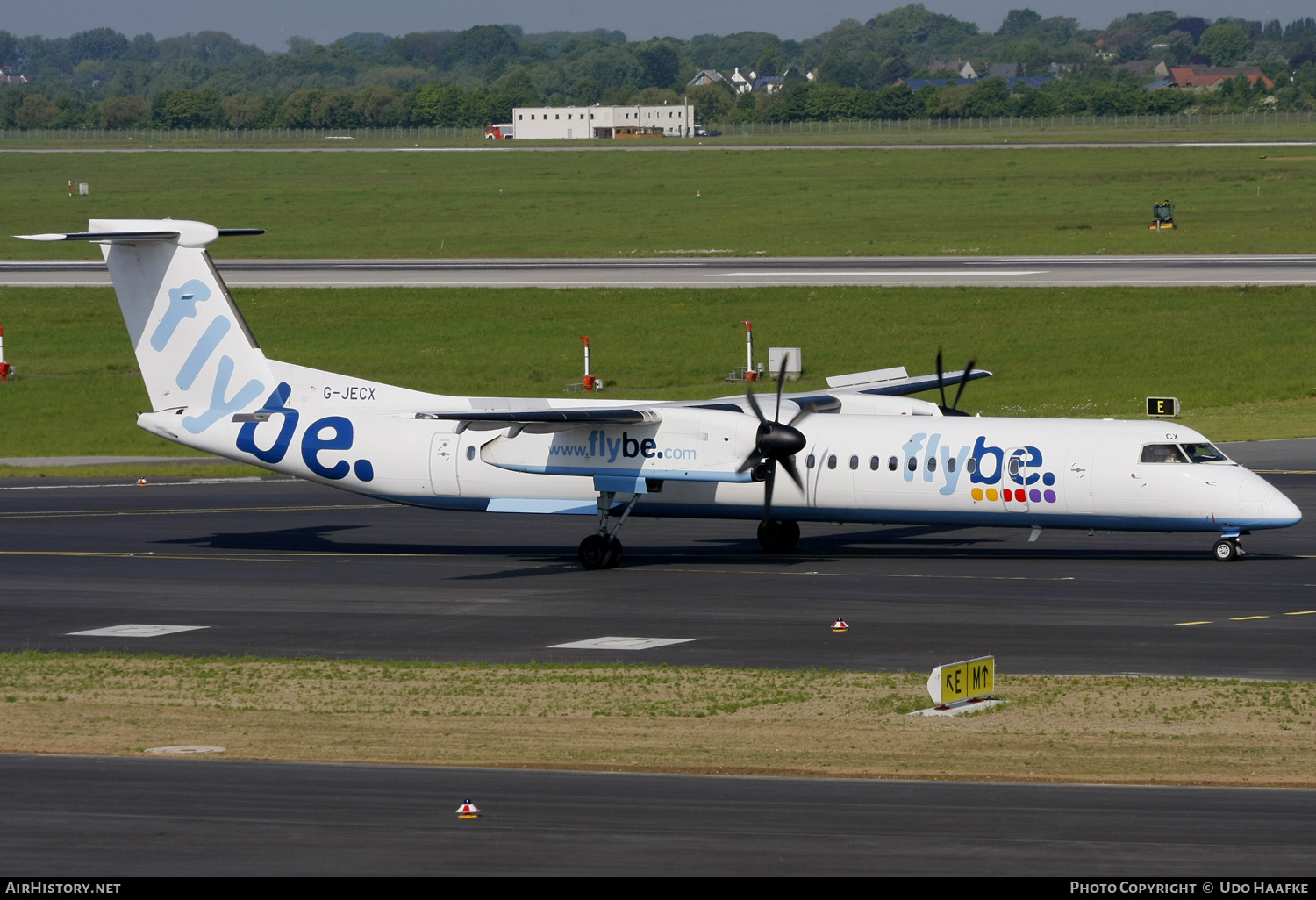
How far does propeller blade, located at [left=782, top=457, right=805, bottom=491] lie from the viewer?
97.0ft

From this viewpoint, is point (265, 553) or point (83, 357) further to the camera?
point (83, 357)

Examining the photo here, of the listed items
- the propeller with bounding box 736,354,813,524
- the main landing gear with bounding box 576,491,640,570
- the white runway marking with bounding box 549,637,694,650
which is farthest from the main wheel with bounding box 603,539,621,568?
the white runway marking with bounding box 549,637,694,650

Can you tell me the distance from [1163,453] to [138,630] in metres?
17.7

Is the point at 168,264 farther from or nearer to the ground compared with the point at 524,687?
farther from the ground

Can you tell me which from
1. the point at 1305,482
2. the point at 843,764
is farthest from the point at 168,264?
the point at 1305,482

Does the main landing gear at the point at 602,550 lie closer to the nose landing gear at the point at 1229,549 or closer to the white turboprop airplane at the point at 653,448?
the white turboprop airplane at the point at 653,448

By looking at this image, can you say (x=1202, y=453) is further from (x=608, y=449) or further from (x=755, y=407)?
(x=608, y=449)

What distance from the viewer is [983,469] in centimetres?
2902

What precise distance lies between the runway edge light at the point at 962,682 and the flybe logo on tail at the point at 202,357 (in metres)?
18.7

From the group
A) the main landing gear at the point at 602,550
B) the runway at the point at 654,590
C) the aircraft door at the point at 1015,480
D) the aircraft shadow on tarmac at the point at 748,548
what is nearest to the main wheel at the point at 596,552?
the main landing gear at the point at 602,550

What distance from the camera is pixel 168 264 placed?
107ft

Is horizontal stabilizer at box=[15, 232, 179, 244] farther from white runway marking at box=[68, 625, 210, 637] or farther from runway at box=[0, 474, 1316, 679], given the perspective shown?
white runway marking at box=[68, 625, 210, 637]

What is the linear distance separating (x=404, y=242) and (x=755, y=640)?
75.2m
